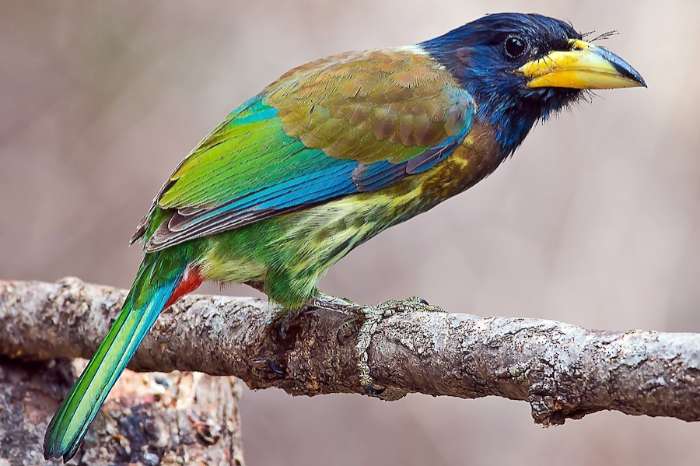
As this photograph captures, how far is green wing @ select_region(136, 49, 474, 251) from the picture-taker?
3.57 meters

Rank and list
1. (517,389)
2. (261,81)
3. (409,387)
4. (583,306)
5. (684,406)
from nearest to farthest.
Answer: (684,406) → (517,389) → (409,387) → (583,306) → (261,81)

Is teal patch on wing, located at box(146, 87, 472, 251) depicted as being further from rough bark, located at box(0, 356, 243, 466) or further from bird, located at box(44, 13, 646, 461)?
rough bark, located at box(0, 356, 243, 466)

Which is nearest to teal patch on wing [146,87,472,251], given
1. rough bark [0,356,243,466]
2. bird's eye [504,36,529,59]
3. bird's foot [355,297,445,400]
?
bird's eye [504,36,529,59]

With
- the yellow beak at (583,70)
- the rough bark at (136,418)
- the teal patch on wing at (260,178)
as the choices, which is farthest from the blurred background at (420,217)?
the teal patch on wing at (260,178)

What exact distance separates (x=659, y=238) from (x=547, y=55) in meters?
1.89

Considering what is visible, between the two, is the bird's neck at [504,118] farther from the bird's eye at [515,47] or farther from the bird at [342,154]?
the bird's eye at [515,47]

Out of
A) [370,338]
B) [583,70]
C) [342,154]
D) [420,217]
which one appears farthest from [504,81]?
[420,217]

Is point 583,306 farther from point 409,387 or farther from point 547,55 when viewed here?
point 409,387

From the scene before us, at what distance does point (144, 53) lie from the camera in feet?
20.3

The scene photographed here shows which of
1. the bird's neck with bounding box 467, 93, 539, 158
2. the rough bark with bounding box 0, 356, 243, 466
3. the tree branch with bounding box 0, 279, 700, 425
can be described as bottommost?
the rough bark with bounding box 0, 356, 243, 466

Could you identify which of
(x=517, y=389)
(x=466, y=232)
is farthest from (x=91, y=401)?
(x=466, y=232)

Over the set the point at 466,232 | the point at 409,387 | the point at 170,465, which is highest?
the point at 466,232

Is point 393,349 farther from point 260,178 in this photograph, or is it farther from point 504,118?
point 504,118

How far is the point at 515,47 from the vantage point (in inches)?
149
